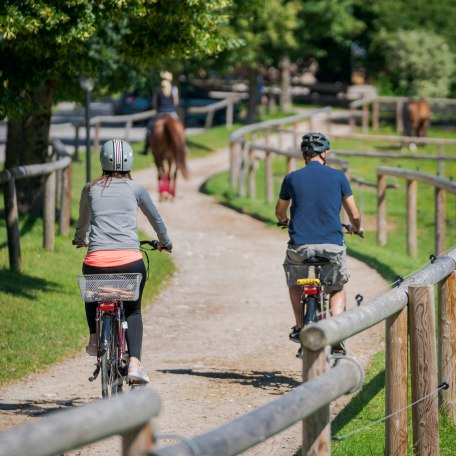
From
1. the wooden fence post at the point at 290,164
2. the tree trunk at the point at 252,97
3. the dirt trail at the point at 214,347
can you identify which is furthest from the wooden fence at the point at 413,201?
the tree trunk at the point at 252,97

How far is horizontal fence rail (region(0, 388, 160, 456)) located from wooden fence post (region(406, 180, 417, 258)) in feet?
39.5

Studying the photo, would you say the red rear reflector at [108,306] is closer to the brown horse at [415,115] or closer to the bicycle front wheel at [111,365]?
the bicycle front wheel at [111,365]

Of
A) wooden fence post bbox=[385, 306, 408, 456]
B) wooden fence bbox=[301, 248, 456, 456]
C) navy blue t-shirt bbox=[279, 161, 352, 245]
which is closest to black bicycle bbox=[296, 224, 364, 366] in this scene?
navy blue t-shirt bbox=[279, 161, 352, 245]

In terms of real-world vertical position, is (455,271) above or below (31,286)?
above

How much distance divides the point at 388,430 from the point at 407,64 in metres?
38.9

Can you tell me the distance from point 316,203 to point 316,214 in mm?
81

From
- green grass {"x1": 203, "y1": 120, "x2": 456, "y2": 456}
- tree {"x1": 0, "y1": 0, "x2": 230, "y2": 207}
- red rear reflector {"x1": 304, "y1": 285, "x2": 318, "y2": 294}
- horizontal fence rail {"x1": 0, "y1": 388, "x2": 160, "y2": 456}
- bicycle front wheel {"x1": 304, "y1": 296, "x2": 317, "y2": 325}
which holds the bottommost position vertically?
green grass {"x1": 203, "y1": 120, "x2": 456, "y2": 456}

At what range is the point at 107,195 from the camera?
7.28 meters

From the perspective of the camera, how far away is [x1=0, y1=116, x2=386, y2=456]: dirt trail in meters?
7.68

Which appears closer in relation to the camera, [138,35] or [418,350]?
[418,350]

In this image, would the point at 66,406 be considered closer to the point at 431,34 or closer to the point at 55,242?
the point at 55,242

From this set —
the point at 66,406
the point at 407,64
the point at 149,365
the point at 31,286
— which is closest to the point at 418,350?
the point at 66,406

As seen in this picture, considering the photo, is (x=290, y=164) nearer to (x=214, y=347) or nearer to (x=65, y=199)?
(x=65, y=199)

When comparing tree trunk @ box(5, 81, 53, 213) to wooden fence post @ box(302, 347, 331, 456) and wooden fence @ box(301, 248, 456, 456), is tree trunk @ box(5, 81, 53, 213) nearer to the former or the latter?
wooden fence @ box(301, 248, 456, 456)
